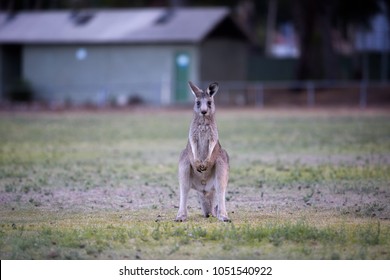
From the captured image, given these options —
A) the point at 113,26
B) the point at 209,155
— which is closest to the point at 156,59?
the point at 113,26

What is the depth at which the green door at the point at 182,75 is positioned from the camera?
1806 inches

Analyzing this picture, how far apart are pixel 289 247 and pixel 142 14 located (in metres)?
41.7

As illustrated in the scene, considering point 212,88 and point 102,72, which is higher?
point 102,72

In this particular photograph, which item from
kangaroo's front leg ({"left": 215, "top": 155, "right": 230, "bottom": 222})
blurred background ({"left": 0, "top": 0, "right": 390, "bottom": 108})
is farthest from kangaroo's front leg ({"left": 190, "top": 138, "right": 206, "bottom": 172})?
blurred background ({"left": 0, "top": 0, "right": 390, "bottom": 108})

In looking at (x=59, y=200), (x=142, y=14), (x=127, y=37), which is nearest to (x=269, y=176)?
(x=59, y=200)

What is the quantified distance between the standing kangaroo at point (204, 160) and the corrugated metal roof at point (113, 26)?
1345 inches

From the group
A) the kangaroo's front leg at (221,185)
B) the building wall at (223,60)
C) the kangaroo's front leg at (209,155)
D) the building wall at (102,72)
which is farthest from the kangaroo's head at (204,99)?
the building wall at (223,60)

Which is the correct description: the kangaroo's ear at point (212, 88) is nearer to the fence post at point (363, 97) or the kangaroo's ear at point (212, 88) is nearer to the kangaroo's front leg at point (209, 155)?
the kangaroo's front leg at point (209, 155)

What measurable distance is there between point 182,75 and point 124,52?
4008 millimetres

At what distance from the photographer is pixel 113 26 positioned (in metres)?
49.2

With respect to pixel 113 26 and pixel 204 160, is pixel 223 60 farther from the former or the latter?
pixel 204 160

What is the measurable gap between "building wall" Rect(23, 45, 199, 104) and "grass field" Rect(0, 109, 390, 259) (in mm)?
16263

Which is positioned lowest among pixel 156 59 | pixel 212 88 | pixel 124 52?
pixel 212 88
